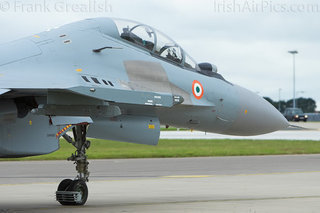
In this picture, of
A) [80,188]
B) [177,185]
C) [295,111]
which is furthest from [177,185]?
[295,111]

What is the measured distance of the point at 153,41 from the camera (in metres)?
13.4

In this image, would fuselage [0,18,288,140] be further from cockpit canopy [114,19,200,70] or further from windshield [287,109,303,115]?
windshield [287,109,303,115]

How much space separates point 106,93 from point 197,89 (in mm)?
2802

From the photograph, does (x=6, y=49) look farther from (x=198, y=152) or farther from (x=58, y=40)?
(x=198, y=152)

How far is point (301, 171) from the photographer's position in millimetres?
21719

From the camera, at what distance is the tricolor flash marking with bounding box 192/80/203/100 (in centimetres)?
1345

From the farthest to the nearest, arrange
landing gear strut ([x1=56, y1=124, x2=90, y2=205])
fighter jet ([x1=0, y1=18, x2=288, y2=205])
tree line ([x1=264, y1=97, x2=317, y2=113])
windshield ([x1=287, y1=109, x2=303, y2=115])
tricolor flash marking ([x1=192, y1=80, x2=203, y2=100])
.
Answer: tree line ([x1=264, y1=97, x2=317, y2=113])
windshield ([x1=287, y1=109, x2=303, y2=115])
tricolor flash marking ([x1=192, y1=80, x2=203, y2=100])
landing gear strut ([x1=56, y1=124, x2=90, y2=205])
fighter jet ([x1=0, y1=18, x2=288, y2=205])

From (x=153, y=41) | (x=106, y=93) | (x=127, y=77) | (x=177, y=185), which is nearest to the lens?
(x=106, y=93)

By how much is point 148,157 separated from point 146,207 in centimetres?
1550

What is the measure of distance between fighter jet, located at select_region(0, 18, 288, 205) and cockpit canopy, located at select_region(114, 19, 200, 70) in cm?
2

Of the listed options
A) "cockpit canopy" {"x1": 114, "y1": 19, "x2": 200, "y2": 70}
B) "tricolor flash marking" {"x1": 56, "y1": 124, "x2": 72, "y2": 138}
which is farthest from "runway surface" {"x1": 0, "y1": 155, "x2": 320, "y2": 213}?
"cockpit canopy" {"x1": 114, "y1": 19, "x2": 200, "y2": 70}

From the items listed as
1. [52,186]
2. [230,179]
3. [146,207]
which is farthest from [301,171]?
[146,207]

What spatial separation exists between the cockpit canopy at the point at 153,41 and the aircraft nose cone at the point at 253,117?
1276mm

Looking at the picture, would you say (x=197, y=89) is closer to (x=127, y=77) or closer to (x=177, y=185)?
(x=127, y=77)
